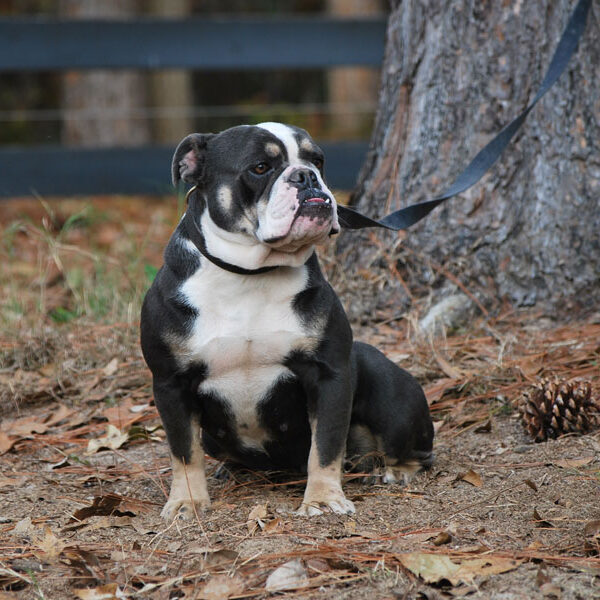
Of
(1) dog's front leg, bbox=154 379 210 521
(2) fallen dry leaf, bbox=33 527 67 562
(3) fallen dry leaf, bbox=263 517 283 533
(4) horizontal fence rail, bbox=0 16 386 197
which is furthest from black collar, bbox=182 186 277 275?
(4) horizontal fence rail, bbox=0 16 386 197

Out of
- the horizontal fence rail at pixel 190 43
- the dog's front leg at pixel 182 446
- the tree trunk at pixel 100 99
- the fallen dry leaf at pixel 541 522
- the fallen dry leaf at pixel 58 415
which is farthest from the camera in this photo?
the tree trunk at pixel 100 99

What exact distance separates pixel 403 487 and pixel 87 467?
49.2 inches

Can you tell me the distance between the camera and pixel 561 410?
3.55 metres

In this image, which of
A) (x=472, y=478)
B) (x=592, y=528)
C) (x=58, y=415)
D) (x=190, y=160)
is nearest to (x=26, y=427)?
(x=58, y=415)

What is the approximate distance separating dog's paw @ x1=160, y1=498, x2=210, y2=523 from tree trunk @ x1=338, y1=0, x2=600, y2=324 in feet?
6.10

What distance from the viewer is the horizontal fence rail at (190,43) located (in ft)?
24.0

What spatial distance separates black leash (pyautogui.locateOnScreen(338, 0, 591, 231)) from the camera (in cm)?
365

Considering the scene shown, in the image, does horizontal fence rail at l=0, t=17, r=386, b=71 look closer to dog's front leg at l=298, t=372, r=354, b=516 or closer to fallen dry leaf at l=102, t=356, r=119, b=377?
fallen dry leaf at l=102, t=356, r=119, b=377

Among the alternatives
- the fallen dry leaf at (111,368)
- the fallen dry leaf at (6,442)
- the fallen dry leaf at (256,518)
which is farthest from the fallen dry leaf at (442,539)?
the fallen dry leaf at (111,368)

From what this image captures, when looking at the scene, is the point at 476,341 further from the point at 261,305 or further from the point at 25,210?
the point at 25,210

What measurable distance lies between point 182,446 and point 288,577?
844 mm

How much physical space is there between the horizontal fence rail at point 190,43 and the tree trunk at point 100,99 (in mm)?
2706

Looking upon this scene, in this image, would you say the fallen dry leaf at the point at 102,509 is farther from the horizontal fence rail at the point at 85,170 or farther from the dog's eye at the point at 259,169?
the horizontal fence rail at the point at 85,170

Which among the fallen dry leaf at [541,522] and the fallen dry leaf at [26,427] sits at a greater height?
the fallen dry leaf at [541,522]
